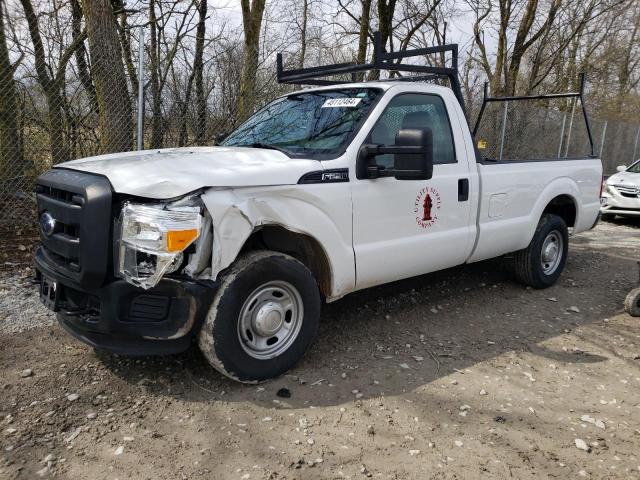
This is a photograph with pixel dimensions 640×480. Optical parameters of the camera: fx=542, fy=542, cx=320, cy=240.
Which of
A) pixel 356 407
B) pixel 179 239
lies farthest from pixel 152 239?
pixel 356 407

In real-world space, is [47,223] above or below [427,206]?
below

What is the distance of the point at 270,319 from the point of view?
3.44 metres

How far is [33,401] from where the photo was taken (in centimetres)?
321

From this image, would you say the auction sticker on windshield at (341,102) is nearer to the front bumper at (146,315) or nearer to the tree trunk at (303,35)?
the front bumper at (146,315)

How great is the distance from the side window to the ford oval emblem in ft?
7.09

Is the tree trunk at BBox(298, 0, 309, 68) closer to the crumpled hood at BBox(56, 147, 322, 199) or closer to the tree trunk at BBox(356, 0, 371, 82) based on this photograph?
the tree trunk at BBox(356, 0, 371, 82)

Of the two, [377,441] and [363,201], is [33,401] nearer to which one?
[377,441]

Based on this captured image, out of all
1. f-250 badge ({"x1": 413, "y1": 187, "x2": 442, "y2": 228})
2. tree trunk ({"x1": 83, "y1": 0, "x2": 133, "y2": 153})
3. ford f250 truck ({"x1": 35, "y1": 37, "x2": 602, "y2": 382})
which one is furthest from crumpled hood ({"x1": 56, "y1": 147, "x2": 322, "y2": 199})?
tree trunk ({"x1": 83, "y1": 0, "x2": 133, "y2": 153})

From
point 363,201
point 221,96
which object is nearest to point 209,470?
point 363,201

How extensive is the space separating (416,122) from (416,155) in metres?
0.93

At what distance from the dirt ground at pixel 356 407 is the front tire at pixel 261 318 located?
7.0 inches

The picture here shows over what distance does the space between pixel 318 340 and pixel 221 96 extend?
521 cm

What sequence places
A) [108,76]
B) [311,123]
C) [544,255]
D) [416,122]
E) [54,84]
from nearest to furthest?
[311,123], [416,122], [544,255], [108,76], [54,84]

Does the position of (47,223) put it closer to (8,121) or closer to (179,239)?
(179,239)
